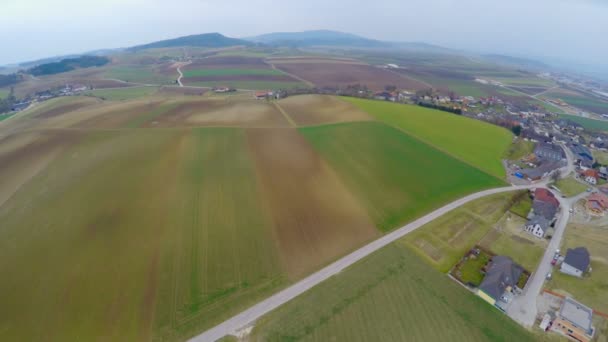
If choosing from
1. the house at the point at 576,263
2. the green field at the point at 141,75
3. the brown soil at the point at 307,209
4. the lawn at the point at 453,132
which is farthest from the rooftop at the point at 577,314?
the green field at the point at 141,75

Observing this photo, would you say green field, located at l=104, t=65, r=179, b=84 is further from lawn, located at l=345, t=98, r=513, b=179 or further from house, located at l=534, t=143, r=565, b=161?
house, located at l=534, t=143, r=565, b=161

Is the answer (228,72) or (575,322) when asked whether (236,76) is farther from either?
(575,322)

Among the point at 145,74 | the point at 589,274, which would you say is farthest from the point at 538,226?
the point at 145,74

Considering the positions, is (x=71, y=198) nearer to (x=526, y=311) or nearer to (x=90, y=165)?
(x=90, y=165)

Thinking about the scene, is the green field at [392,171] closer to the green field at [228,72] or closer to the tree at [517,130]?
the tree at [517,130]

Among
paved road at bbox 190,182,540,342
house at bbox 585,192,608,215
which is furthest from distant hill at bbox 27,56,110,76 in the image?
house at bbox 585,192,608,215

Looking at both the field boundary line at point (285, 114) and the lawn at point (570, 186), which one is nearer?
the lawn at point (570, 186)
